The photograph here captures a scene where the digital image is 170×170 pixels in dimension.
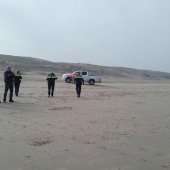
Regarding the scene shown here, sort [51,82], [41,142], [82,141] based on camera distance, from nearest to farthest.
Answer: [41,142], [82,141], [51,82]

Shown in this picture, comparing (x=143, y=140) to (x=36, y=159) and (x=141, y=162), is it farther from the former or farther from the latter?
(x=36, y=159)

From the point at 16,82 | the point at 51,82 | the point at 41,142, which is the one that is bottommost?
the point at 41,142

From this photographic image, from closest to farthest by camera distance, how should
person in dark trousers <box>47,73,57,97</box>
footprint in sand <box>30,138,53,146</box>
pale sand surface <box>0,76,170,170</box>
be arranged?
1. pale sand surface <box>0,76,170,170</box>
2. footprint in sand <box>30,138,53,146</box>
3. person in dark trousers <box>47,73,57,97</box>

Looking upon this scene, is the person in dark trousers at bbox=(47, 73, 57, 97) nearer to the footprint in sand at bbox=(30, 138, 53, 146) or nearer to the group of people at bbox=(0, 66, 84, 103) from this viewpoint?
the group of people at bbox=(0, 66, 84, 103)

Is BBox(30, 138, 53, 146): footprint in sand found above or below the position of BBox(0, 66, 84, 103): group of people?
below

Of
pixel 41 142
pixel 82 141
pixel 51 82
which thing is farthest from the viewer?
pixel 51 82

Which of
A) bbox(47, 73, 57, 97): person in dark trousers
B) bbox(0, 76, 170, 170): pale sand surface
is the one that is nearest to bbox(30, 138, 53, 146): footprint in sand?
bbox(0, 76, 170, 170): pale sand surface

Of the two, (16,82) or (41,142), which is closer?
(41,142)

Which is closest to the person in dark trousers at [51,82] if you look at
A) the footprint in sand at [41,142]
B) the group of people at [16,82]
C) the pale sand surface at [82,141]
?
the group of people at [16,82]

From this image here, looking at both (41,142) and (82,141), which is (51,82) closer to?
(82,141)

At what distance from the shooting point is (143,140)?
1002cm

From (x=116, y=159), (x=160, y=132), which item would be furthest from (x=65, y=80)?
(x=116, y=159)

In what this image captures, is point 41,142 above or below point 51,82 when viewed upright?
below

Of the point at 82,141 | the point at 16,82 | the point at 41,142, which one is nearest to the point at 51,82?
the point at 16,82
